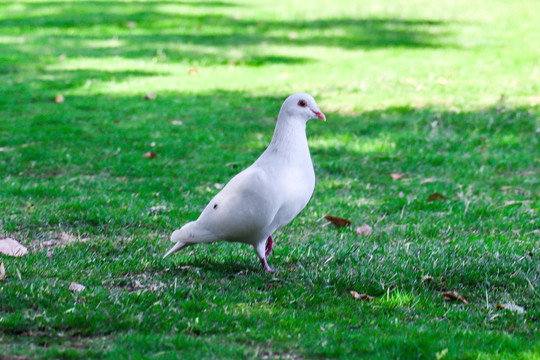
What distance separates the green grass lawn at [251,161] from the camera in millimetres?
3387

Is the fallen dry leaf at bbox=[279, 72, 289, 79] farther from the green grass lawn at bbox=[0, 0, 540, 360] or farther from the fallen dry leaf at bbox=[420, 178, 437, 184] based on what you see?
the fallen dry leaf at bbox=[420, 178, 437, 184]

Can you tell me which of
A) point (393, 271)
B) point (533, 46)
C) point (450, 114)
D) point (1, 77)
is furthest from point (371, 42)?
point (393, 271)

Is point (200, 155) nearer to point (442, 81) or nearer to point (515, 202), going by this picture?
point (515, 202)

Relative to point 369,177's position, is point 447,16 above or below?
above

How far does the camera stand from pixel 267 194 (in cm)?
385

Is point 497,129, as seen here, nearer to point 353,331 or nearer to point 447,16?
point 353,331

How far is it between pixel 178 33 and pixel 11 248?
10683 mm

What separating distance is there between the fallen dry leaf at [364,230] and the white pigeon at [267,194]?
140cm

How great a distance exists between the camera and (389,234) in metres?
5.39

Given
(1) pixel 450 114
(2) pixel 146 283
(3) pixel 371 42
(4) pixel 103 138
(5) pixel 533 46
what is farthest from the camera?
(3) pixel 371 42

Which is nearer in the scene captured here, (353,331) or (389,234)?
(353,331)

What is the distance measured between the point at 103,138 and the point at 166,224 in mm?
3293

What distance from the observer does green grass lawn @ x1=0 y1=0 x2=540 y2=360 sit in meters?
3.39

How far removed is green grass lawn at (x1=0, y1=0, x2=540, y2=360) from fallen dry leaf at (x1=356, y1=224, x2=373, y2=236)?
2.2 inches
